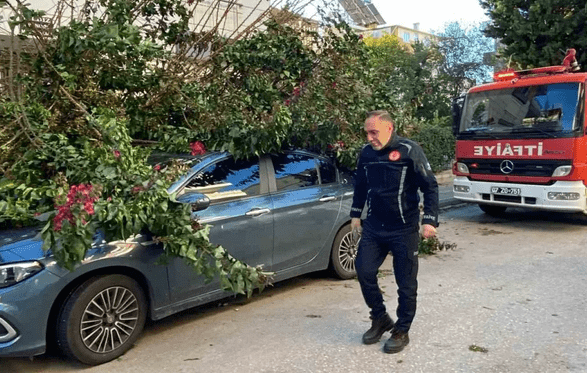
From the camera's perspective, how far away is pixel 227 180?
4.79 meters

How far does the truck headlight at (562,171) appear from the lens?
7820 mm

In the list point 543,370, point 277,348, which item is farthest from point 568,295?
point 277,348

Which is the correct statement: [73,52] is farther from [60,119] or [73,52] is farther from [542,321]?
[542,321]

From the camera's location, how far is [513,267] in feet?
20.7

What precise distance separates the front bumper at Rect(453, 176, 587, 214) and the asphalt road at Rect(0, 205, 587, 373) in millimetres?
1356

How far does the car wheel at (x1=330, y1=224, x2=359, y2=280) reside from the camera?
5723 millimetres

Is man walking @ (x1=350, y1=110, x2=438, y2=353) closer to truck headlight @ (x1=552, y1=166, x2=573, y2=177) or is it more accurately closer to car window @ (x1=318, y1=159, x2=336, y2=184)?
car window @ (x1=318, y1=159, x2=336, y2=184)

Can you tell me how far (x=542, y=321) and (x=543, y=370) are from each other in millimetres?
1009

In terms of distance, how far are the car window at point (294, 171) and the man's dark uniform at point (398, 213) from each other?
128 cm

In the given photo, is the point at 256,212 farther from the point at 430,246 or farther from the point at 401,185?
the point at 430,246

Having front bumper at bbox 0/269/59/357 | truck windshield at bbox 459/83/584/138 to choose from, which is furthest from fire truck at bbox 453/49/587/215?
front bumper at bbox 0/269/59/357

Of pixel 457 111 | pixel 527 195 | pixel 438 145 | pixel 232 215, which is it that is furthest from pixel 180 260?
pixel 438 145

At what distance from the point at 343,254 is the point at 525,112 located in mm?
4416

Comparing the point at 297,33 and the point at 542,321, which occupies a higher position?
the point at 297,33
